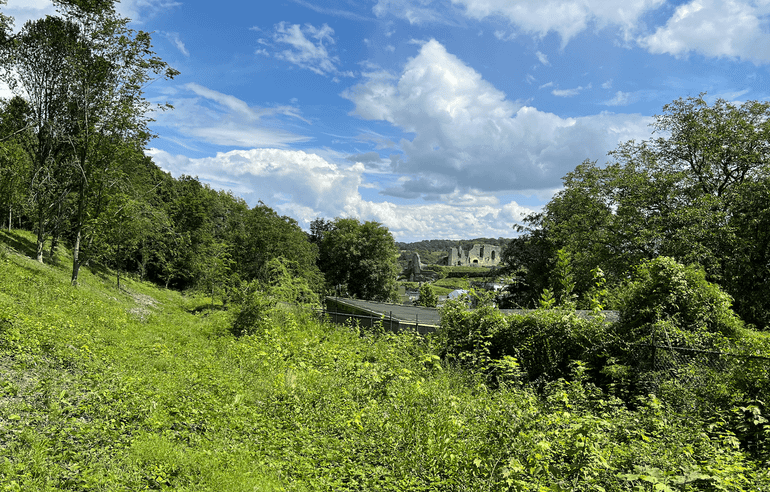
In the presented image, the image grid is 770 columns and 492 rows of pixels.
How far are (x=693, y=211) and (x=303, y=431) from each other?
17.3 metres

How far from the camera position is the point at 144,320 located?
13.7 m

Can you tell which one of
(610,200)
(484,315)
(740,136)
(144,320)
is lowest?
(144,320)

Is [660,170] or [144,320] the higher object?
[660,170]

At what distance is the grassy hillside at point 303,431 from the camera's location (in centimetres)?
409

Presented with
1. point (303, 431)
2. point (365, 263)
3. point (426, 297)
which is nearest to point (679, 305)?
point (303, 431)

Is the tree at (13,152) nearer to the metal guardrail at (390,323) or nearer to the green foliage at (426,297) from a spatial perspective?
the metal guardrail at (390,323)

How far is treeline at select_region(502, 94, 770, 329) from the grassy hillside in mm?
8870

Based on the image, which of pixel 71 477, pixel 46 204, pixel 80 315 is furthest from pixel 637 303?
pixel 46 204

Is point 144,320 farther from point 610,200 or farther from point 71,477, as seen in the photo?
point 610,200

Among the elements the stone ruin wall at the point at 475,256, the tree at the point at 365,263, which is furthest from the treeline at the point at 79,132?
the stone ruin wall at the point at 475,256

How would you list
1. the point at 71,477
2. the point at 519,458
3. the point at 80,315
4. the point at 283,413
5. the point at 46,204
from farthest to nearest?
the point at 46,204
the point at 80,315
the point at 283,413
the point at 519,458
the point at 71,477

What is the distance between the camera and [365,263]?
41656mm

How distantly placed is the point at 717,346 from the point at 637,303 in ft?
5.12

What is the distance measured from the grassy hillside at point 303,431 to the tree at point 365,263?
3333cm
